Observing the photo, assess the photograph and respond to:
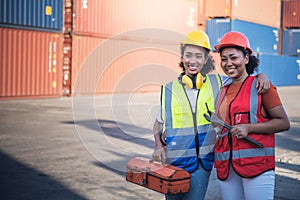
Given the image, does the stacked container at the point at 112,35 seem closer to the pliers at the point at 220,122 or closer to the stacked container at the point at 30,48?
the stacked container at the point at 30,48

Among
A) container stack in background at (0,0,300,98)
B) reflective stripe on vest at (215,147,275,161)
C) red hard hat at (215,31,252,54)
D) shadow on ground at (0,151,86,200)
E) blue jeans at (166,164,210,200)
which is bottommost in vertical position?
shadow on ground at (0,151,86,200)

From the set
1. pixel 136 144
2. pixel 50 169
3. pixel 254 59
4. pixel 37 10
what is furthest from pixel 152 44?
pixel 254 59

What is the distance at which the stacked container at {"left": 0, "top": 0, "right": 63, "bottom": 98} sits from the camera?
1666 centimetres

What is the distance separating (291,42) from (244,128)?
3525cm

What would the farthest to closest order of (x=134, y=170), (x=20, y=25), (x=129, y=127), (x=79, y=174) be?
1. (x=20, y=25)
2. (x=129, y=127)
3. (x=79, y=174)
4. (x=134, y=170)

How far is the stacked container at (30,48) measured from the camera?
1666 cm

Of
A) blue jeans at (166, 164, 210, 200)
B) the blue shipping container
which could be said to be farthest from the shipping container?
blue jeans at (166, 164, 210, 200)

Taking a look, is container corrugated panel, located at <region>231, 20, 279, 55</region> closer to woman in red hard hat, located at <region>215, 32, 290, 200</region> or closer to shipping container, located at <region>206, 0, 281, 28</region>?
shipping container, located at <region>206, 0, 281, 28</region>

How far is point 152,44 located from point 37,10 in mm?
6810

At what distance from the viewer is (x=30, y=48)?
57.9 feet

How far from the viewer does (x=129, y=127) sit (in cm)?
1170

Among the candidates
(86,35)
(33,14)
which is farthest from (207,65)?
(86,35)

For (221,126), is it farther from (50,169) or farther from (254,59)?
(50,169)

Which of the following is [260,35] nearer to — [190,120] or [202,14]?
[202,14]
